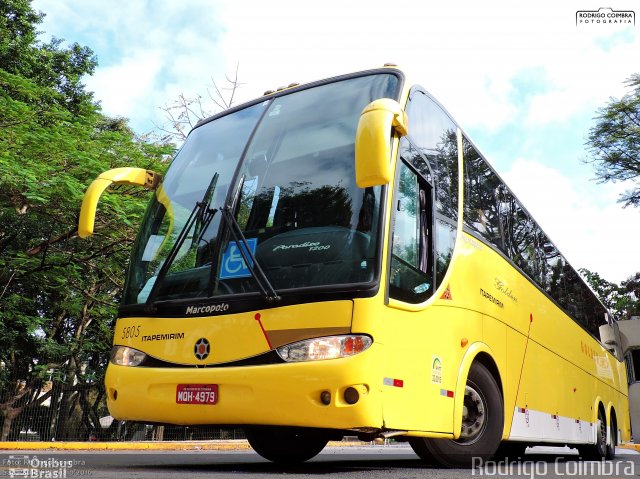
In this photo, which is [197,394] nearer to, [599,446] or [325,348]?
[325,348]

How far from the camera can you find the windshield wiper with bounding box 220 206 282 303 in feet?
17.5

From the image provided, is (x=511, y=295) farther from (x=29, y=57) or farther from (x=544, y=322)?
(x=29, y=57)

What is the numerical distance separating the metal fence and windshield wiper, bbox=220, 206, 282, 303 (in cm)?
952

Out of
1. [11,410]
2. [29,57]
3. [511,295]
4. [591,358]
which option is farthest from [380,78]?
[29,57]

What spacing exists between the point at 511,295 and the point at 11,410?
43.1ft

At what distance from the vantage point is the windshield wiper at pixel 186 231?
603 centimetres

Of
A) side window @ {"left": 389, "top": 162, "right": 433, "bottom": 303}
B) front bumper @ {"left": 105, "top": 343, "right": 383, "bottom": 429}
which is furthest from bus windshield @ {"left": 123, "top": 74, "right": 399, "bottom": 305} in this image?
front bumper @ {"left": 105, "top": 343, "right": 383, "bottom": 429}

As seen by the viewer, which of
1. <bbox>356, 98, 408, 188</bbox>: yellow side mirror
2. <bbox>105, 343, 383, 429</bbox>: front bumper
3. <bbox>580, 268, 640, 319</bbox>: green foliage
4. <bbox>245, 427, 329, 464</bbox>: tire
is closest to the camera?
<bbox>356, 98, 408, 188</bbox>: yellow side mirror

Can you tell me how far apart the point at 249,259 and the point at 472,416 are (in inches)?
103

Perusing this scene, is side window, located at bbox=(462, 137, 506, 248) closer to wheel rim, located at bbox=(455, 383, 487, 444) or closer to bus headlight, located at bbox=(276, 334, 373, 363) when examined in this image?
wheel rim, located at bbox=(455, 383, 487, 444)

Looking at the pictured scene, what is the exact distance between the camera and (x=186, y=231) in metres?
6.11

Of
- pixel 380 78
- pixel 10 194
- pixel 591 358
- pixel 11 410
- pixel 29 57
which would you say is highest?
pixel 29 57

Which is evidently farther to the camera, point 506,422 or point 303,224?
point 506,422

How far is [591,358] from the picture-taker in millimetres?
11602
